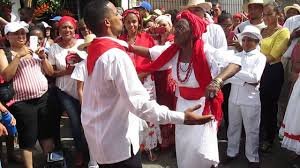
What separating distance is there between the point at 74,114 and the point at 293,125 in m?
2.61

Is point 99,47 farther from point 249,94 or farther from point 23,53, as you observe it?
point 249,94

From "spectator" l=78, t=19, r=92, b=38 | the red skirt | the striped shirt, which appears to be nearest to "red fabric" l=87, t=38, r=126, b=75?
the striped shirt

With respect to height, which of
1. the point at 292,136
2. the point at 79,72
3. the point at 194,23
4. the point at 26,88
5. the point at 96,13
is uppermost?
the point at 96,13

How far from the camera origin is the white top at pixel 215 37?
4488 millimetres

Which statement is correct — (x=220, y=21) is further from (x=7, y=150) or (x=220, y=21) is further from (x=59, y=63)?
(x=7, y=150)

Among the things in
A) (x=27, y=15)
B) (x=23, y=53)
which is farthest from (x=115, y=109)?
(x=27, y=15)

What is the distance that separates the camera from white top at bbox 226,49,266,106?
471 centimetres

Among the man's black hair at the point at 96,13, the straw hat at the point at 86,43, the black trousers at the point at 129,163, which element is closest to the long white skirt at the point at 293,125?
the black trousers at the point at 129,163

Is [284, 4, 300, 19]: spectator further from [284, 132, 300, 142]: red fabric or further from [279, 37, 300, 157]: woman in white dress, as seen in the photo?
[284, 132, 300, 142]: red fabric

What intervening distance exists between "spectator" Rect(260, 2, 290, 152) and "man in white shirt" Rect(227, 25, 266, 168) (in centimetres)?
50

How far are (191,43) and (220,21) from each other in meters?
2.96

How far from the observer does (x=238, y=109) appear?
16.3 ft

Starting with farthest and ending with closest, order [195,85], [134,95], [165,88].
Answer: [165,88] < [195,85] < [134,95]

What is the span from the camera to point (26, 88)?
15.7 ft
